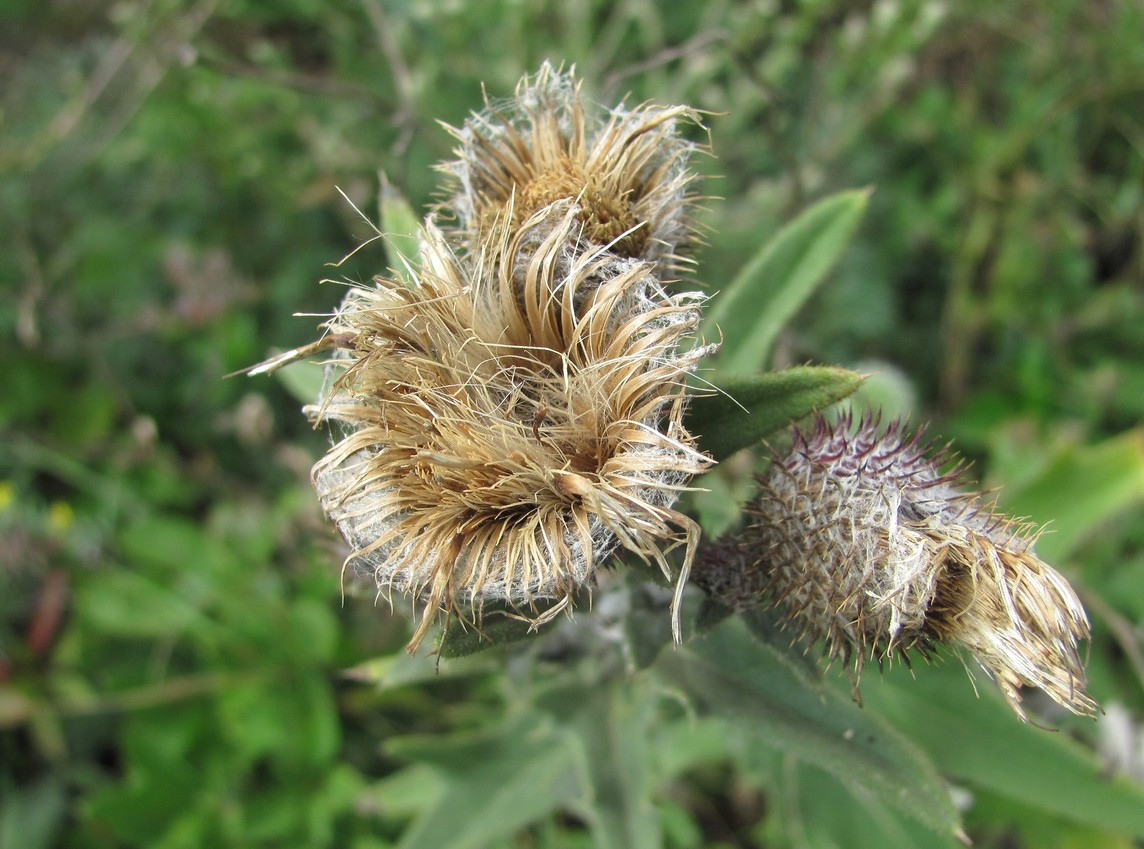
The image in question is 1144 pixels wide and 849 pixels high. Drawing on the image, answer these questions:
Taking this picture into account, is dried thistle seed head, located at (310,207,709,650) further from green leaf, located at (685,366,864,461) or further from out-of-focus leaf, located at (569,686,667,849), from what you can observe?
out-of-focus leaf, located at (569,686,667,849)

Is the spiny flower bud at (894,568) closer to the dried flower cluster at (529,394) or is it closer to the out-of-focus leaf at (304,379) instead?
the dried flower cluster at (529,394)

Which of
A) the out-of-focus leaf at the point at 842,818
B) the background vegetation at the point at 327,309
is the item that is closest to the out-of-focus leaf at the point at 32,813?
the background vegetation at the point at 327,309

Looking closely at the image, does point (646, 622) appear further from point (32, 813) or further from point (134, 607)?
point (32, 813)

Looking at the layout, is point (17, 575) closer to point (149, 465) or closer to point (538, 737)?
point (149, 465)

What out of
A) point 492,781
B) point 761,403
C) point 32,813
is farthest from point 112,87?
point 761,403

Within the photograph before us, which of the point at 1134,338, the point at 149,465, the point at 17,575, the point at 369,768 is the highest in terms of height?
the point at 1134,338

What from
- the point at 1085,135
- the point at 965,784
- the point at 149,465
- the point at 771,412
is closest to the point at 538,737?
the point at 965,784
